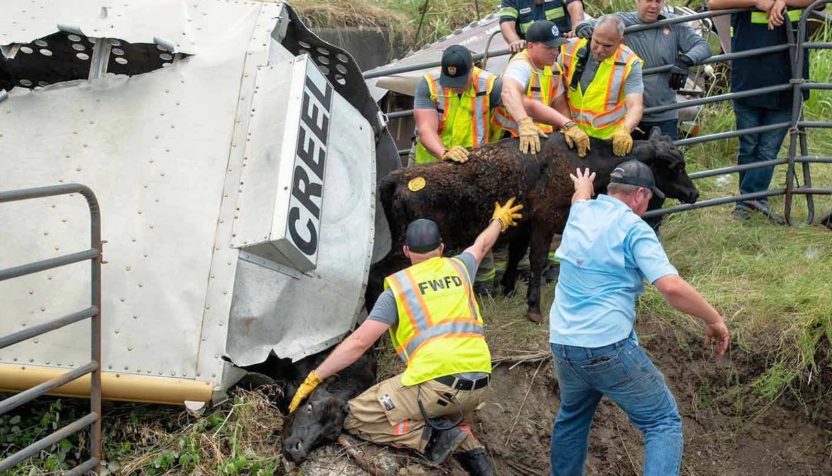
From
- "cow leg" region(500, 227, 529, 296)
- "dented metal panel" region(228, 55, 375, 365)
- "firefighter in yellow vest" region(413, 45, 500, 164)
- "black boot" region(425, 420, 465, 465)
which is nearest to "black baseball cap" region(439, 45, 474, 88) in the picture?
"firefighter in yellow vest" region(413, 45, 500, 164)

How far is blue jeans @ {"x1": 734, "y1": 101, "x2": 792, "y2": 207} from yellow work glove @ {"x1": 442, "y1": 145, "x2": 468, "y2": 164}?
105 inches

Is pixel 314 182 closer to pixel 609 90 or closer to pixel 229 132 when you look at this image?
pixel 229 132

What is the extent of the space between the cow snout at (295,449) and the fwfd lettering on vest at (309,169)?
117 centimetres

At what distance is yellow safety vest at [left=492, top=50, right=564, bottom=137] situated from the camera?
24.5 ft

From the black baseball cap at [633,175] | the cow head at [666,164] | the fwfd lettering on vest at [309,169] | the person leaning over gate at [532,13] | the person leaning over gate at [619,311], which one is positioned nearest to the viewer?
the person leaning over gate at [619,311]

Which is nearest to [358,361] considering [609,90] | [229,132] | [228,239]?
[228,239]

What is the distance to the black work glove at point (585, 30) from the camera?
25.1 ft

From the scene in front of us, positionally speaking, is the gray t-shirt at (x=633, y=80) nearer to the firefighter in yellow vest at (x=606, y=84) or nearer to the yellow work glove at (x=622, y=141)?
the firefighter in yellow vest at (x=606, y=84)

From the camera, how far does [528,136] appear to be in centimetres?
714

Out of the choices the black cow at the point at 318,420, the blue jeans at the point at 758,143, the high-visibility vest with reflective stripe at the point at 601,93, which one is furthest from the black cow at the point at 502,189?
the blue jeans at the point at 758,143

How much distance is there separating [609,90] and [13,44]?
14.0 feet

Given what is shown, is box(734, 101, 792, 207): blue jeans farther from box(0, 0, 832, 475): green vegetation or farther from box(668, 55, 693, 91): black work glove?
box(668, 55, 693, 91): black work glove

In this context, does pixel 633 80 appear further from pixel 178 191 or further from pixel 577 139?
pixel 178 191

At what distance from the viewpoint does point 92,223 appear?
522cm
